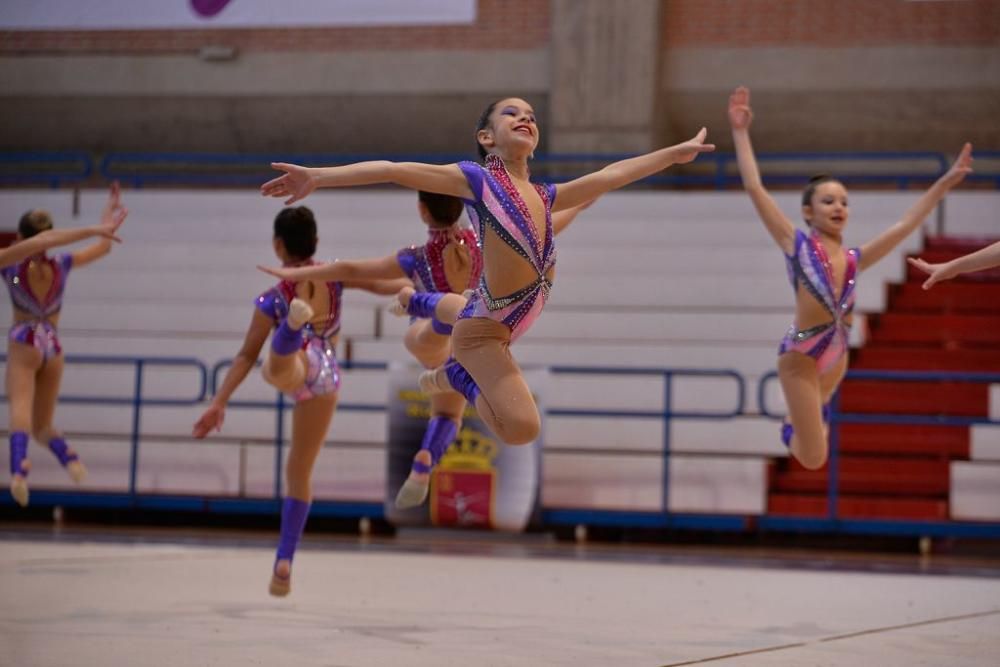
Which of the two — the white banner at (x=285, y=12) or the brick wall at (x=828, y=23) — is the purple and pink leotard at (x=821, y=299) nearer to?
the brick wall at (x=828, y=23)

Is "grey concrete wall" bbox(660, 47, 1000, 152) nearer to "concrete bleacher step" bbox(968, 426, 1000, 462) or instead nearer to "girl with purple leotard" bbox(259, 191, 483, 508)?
"concrete bleacher step" bbox(968, 426, 1000, 462)

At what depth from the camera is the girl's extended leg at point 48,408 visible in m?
6.75

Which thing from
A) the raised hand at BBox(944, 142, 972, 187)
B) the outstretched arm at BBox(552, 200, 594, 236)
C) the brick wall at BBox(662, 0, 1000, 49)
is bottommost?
the outstretched arm at BBox(552, 200, 594, 236)

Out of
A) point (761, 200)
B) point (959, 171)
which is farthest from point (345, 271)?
point (959, 171)

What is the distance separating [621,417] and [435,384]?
389 cm

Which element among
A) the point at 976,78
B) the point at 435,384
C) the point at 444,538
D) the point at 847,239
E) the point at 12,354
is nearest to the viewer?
the point at 435,384

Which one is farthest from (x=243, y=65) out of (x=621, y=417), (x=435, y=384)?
(x=435, y=384)

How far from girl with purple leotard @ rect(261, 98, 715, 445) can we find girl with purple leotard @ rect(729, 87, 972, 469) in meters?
1.40

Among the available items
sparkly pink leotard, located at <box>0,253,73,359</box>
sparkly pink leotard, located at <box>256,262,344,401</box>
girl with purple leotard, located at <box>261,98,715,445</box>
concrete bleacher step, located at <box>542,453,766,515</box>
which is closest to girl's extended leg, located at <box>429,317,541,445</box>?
girl with purple leotard, located at <box>261,98,715,445</box>

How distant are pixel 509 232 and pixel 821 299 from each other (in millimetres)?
1898

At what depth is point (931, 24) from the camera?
10781 millimetres

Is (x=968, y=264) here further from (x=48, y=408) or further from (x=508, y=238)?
(x=48, y=408)

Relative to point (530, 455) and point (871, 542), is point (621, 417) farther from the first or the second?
point (871, 542)

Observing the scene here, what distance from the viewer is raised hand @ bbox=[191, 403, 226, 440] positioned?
4609mm
